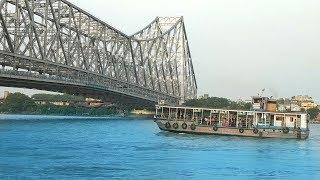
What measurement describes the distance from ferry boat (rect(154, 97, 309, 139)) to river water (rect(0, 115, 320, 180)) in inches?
238

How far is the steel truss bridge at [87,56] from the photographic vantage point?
95.8 metres

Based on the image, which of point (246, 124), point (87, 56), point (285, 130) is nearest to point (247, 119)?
point (246, 124)

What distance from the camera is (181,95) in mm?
185250

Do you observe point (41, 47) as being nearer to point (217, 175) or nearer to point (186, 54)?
point (217, 175)

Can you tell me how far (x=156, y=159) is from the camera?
44.9m

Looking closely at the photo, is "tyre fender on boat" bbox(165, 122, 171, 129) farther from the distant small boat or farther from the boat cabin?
the boat cabin

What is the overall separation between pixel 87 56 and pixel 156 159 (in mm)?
92000

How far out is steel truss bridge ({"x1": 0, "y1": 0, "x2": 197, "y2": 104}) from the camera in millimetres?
95750

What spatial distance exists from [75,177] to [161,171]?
5.63 m

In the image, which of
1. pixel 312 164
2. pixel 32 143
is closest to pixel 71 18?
pixel 32 143

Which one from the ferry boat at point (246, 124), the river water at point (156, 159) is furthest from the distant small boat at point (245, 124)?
the river water at point (156, 159)

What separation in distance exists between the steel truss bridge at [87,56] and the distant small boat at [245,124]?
2571 cm

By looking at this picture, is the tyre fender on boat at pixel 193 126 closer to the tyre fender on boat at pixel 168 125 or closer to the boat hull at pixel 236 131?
the boat hull at pixel 236 131

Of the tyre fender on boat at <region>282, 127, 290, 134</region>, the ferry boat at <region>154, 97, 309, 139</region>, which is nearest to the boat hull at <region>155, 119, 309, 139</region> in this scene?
the ferry boat at <region>154, 97, 309, 139</region>
